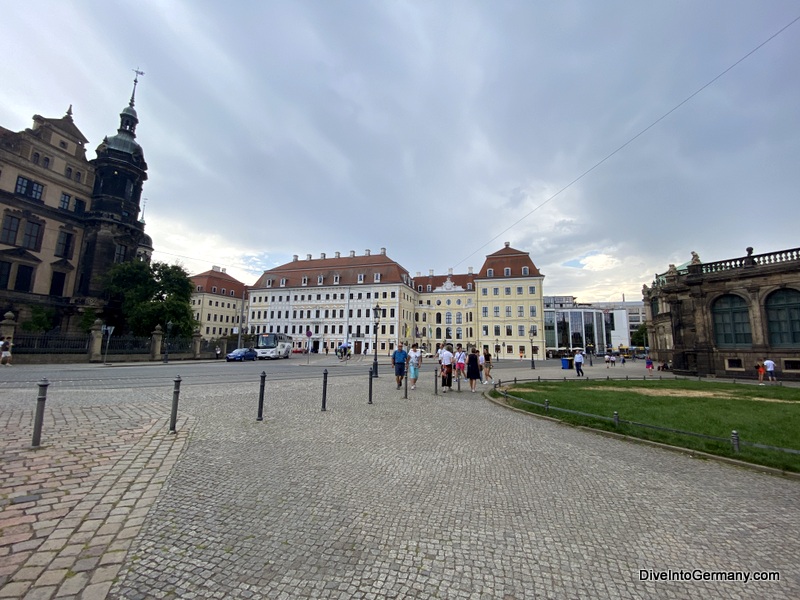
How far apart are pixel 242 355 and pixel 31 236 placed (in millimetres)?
26592

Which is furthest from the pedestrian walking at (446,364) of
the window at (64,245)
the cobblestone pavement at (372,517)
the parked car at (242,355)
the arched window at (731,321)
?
the window at (64,245)

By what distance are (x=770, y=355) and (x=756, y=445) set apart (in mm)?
25136

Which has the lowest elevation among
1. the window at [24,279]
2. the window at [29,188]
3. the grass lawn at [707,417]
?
the grass lawn at [707,417]

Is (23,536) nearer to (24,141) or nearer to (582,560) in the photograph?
(582,560)

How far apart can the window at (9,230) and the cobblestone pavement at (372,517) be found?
4738 cm

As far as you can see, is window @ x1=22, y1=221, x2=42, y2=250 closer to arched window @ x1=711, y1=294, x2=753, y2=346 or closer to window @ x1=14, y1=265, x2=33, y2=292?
window @ x1=14, y1=265, x2=33, y2=292

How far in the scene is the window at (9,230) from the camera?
39.0 m

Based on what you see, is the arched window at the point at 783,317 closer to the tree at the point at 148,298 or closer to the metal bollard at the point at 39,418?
the metal bollard at the point at 39,418

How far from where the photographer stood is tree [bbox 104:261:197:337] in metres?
40.3

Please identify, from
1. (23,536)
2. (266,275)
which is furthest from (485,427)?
(266,275)

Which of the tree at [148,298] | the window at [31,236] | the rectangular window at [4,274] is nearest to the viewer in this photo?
the rectangular window at [4,274]

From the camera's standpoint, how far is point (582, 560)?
321cm

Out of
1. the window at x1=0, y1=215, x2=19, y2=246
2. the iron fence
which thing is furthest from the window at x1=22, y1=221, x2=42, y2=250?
the iron fence

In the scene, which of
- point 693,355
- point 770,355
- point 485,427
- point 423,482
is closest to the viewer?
point 423,482
